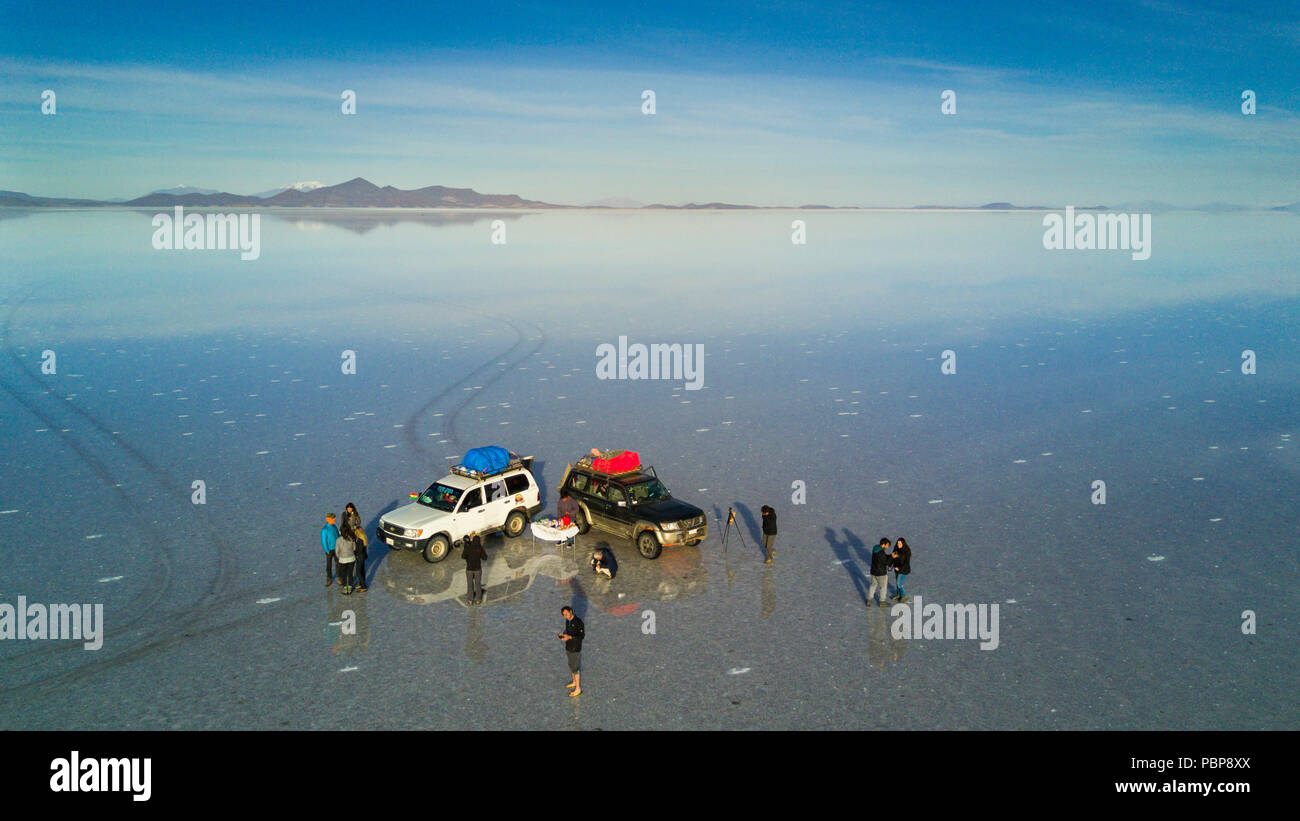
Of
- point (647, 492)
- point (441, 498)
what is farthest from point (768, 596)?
point (441, 498)

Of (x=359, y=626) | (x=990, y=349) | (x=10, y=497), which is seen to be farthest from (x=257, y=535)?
(x=990, y=349)

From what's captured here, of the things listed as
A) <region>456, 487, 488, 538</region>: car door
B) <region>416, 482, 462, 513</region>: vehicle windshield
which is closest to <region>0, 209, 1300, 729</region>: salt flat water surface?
<region>456, 487, 488, 538</region>: car door

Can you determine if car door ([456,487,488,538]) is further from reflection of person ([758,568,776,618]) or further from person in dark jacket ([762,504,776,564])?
reflection of person ([758,568,776,618])

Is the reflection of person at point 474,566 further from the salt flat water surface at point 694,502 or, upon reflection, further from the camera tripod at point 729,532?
the camera tripod at point 729,532

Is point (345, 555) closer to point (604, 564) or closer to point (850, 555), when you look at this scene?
point (604, 564)

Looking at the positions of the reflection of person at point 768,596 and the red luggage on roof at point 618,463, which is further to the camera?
the red luggage on roof at point 618,463

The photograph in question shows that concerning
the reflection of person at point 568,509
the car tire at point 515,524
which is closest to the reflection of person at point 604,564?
the reflection of person at point 568,509
